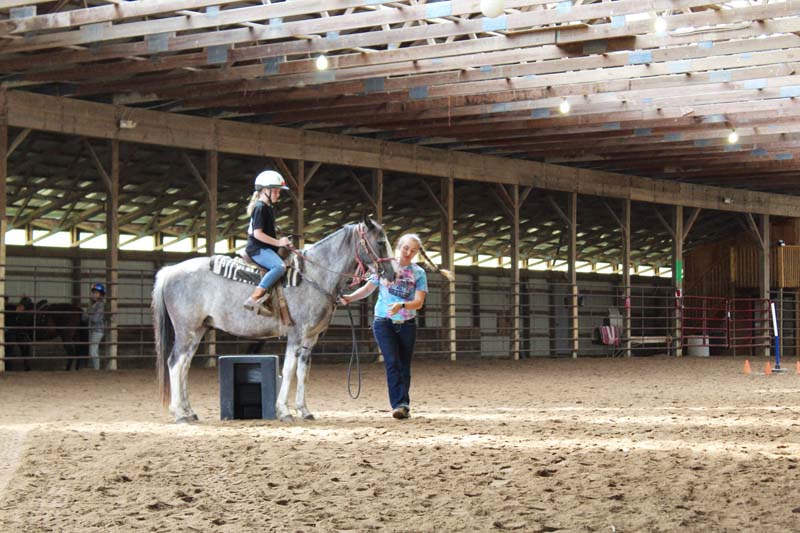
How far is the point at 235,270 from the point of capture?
368 inches

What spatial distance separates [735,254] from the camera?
98.4ft

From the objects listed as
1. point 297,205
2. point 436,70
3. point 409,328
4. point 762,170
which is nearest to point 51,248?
point 297,205

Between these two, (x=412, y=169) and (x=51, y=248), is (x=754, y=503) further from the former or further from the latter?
(x=51, y=248)

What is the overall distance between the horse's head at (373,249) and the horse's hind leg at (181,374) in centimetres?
152

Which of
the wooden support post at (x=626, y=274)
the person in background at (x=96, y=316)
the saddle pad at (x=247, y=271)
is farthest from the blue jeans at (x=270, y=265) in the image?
the wooden support post at (x=626, y=274)

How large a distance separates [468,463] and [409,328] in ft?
9.30

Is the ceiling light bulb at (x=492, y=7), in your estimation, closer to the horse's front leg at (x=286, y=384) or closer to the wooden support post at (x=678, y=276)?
the horse's front leg at (x=286, y=384)

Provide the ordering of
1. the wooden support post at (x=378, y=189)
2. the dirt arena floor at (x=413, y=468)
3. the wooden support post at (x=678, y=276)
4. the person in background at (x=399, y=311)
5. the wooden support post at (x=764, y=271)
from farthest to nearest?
the wooden support post at (x=764, y=271)
the wooden support post at (x=678, y=276)
the wooden support post at (x=378, y=189)
the person in background at (x=399, y=311)
the dirt arena floor at (x=413, y=468)

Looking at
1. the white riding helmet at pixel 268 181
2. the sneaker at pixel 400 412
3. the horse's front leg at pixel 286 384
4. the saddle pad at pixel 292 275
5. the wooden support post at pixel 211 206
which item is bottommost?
the sneaker at pixel 400 412

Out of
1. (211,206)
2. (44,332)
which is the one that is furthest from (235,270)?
(44,332)

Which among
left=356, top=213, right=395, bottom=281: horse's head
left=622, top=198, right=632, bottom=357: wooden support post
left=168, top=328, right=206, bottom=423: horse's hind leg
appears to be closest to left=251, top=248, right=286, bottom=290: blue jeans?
left=356, top=213, right=395, bottom=281: horse's head

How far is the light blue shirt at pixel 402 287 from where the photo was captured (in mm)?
9266

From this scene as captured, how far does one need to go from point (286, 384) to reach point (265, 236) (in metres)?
1.22

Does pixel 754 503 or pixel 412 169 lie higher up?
pixel 412 169
